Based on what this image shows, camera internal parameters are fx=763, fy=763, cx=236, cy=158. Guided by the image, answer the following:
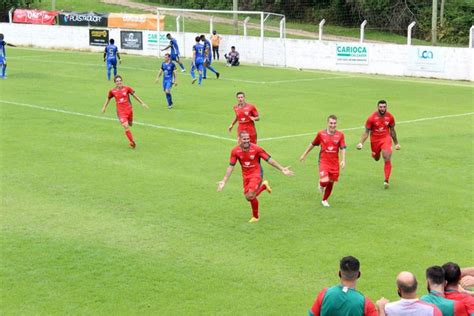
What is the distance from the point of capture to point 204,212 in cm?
1569

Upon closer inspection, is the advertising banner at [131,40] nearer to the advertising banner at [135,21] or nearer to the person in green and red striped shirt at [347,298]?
the advertising banner at [135,21]

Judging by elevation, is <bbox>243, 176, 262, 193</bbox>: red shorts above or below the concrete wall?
below

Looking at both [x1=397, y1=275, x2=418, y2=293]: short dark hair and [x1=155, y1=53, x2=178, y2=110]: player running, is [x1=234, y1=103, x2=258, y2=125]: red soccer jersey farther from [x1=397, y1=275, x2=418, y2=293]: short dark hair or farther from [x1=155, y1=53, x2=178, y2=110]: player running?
[x1=397, y1=275, x2=418, y2=293]: short dark hair

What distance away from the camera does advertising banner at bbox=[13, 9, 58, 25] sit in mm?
63275

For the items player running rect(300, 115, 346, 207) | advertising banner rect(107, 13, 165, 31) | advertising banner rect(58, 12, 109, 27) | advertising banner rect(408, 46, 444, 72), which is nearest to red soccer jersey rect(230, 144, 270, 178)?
player running rect(300, 115, 346, 207)

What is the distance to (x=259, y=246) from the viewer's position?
13.4 meters

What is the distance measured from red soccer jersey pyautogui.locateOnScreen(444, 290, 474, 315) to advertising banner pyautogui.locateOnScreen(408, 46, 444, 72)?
111 ft

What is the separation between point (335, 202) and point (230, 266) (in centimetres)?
475

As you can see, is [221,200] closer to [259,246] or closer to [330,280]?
[259,246]

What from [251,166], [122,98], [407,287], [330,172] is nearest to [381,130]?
[330,172]

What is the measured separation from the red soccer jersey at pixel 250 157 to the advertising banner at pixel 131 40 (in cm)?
4165

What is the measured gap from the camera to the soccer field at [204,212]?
11430 millimetres

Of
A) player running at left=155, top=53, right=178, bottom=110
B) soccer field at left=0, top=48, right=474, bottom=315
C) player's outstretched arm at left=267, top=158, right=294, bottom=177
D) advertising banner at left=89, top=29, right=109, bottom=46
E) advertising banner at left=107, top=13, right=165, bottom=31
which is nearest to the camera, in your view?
soccer field at left=0, top=48, right=474, bottom=315

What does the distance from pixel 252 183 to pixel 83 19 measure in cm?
4900
